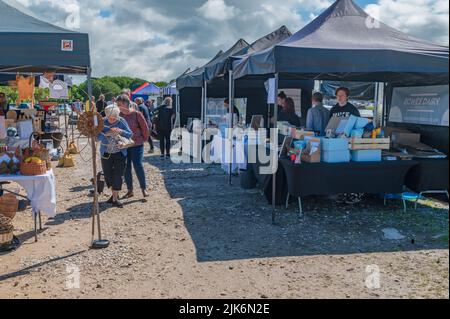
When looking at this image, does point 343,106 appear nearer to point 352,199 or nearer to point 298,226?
point 352,199

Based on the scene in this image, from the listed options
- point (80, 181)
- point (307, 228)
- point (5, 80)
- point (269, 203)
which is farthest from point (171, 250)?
point (5, 80)

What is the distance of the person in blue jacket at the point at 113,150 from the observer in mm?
5988

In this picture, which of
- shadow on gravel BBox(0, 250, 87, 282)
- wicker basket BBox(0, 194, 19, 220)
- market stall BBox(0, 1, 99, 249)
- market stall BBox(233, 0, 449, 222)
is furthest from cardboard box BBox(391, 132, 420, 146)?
wicker basket BBox(0, 194, 19, 220)

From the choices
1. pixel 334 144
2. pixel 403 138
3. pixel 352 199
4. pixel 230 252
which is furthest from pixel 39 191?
pixel 403 138

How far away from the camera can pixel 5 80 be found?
→ 34.2 feet

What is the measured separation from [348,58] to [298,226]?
6.99 ft

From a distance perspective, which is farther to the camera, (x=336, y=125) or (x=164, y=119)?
(x=164, y=119)

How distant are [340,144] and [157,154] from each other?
7.59m

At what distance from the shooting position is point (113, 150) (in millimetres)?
6102

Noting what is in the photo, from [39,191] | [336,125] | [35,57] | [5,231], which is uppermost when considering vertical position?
[35,57]

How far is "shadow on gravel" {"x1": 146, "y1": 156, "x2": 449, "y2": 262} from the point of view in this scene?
476 cm

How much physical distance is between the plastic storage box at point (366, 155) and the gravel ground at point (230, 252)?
739 millimetres

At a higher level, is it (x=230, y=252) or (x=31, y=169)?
Answer: (x=31, y=169)

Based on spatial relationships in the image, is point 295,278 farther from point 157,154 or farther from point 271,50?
point 157,154
